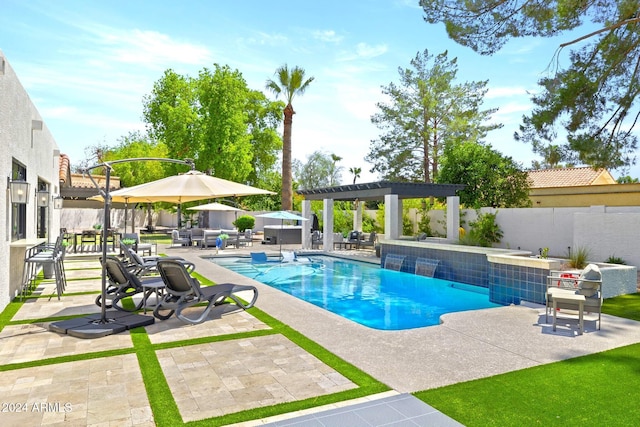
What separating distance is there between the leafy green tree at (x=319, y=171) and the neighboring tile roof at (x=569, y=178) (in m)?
36.4

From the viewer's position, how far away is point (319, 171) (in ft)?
231

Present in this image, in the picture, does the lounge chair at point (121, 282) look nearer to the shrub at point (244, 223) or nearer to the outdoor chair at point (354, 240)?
the outdoor chair at point (354, 240)

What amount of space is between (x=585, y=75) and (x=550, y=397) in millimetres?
12397

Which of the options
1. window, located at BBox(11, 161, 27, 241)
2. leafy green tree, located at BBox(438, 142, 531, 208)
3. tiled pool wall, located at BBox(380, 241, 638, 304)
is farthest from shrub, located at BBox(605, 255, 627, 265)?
window, located at BBox(11, 161, 27, 241)

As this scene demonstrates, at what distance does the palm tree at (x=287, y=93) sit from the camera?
29.2 m

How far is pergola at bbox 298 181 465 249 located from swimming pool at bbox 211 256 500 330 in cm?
238

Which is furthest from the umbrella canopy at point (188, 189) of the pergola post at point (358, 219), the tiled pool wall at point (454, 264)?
the pergola post at point (358, 219)

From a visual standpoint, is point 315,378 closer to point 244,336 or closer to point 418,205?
point 244,336

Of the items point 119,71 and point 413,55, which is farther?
point 413,55

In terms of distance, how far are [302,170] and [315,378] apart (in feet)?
221

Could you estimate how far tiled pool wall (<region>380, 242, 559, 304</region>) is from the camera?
864cm

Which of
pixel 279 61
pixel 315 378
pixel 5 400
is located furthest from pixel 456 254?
pixel 279 61

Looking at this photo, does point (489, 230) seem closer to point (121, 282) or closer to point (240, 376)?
point (121, 282)

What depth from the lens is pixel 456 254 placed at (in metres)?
12.9
